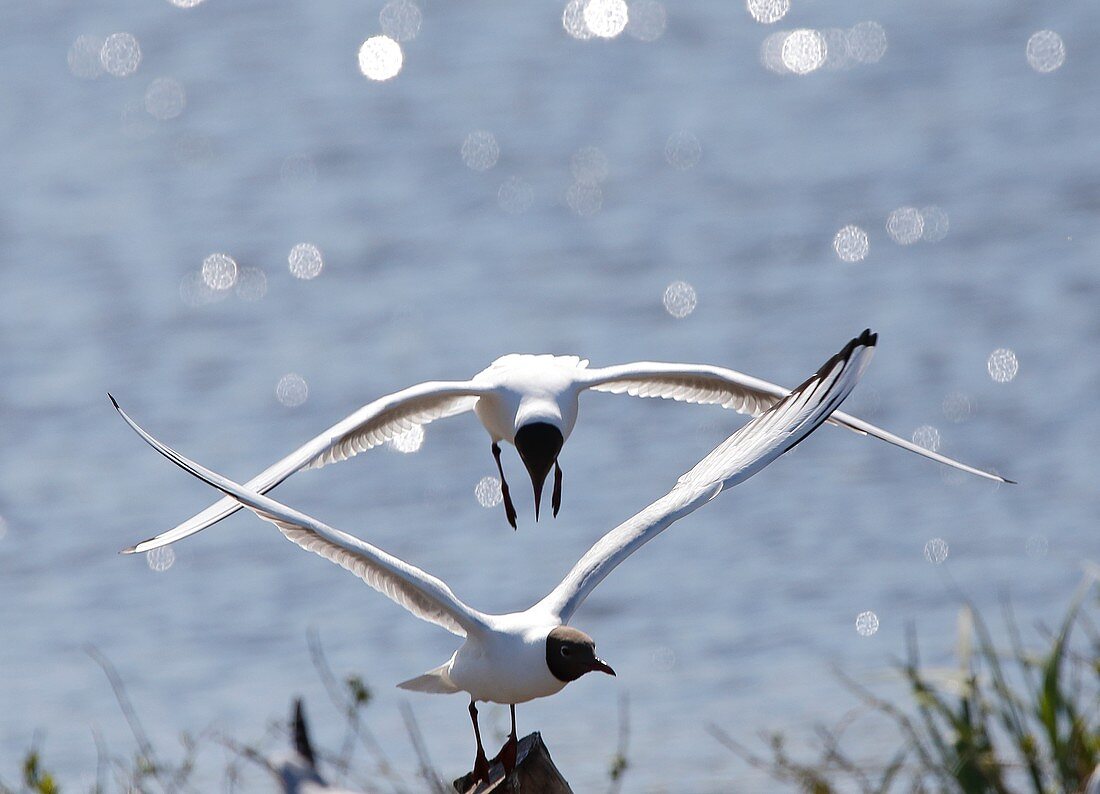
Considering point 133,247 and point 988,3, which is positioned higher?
point 988,3

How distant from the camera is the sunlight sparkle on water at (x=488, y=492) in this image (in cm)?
1305

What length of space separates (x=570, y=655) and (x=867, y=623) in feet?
19.2

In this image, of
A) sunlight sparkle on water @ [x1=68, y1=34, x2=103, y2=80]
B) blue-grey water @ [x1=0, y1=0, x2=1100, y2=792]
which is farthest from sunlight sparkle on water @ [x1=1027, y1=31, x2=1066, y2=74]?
sunlight sparkle on water @ [x1=68, y1=34, x2=103, y2=80]

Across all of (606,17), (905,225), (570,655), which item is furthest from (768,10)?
(570,655)

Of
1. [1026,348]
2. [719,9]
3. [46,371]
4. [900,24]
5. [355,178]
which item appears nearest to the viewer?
[1026,348]

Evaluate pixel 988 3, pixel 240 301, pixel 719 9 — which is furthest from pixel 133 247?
pixel 988 3

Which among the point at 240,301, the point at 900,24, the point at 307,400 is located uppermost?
the point at 900,24

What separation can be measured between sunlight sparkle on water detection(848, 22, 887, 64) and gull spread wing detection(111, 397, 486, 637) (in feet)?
50.2

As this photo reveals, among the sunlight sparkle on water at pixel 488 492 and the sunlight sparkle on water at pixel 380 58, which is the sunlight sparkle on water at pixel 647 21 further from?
the sunlight sparkle on water at pixel 488 492

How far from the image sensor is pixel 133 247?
17.5 meters

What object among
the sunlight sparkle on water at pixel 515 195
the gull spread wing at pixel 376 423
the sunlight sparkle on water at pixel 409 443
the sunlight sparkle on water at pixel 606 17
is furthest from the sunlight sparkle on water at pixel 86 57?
the gull spread wing at pixel 376 423

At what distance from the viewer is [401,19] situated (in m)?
23.1

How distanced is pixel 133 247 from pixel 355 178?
7.86 ft

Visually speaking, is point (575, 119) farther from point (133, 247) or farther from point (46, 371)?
point (46, 371)
